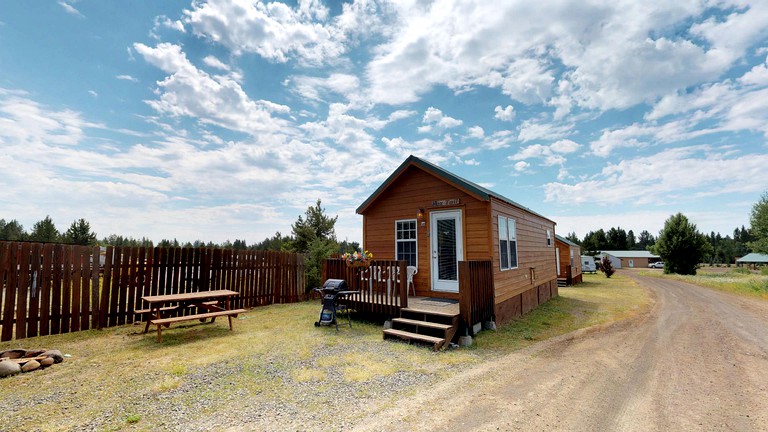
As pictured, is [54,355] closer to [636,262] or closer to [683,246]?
[683,246]

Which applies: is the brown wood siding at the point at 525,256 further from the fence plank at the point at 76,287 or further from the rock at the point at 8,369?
the fence plank at the point at 76,287

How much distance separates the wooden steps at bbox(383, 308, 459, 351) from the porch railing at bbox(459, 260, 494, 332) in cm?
26

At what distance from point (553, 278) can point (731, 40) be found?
961 centimetres

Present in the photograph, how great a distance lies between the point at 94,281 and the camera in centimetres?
681

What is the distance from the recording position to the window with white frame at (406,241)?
8875mm

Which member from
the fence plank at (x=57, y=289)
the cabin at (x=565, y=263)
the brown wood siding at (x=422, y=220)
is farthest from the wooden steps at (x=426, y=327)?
the cabin at (x=565, y=263)

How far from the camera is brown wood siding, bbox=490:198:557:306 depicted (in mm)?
7801

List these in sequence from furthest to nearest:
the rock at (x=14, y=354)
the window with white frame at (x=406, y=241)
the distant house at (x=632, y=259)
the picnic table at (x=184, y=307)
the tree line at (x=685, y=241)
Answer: the distant house at (x=632, y=259)
the tree line at (x=685, y=241)
the window with white frame at (x=406, y=241)
the picnic table at (x=184, y=307)
the rock at (x=14, y=354)

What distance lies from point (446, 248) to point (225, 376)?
580 cm

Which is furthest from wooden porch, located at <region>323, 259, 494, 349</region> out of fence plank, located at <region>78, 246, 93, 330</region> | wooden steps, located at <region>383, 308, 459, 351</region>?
fence plank, located at <region>78, 246, 93, 330</region>

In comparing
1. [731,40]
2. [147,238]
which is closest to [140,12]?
[731,40]

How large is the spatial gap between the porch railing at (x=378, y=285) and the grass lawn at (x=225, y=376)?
57 centimetres

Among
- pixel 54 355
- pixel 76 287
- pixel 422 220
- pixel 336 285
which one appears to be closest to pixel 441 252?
Answer: pixel 422 220

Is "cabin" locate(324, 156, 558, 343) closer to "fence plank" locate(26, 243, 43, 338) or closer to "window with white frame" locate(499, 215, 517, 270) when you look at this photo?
"window with white frame" locate(499, 215, 517, 270)
